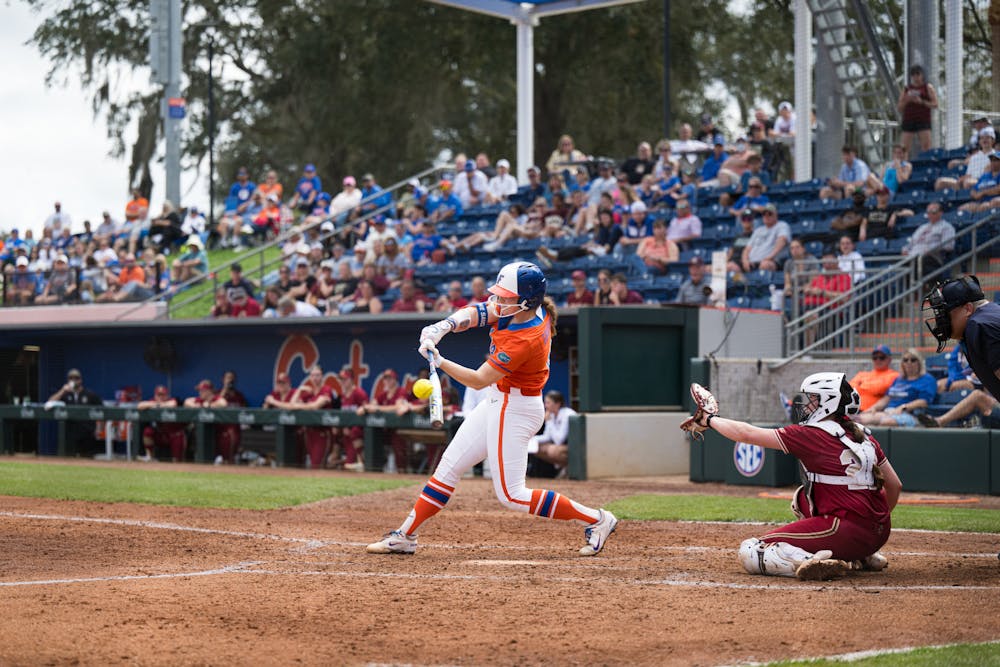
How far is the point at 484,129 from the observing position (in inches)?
1609

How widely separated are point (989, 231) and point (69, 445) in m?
15.3

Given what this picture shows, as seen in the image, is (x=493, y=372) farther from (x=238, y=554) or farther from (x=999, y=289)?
(x=999, y=289)

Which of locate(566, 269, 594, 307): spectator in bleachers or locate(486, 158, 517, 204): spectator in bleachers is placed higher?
locate(486, 158, 517, 204): spectator in bleachers

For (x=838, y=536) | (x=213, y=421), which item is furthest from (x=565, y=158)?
(x=838, y=536)

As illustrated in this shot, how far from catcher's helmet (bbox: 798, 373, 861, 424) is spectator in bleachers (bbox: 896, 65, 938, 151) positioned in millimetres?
13808

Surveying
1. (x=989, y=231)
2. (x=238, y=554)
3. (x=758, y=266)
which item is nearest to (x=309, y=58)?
(x=758, y=266)

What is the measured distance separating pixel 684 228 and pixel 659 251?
2.51 ft

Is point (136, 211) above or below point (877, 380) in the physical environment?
above

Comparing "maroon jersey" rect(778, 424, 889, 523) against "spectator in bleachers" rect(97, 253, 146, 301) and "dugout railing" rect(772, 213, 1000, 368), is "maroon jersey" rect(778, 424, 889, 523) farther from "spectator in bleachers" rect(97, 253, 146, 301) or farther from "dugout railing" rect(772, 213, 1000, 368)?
"spectator in bleachers" rect(97, 253, 146, 301)

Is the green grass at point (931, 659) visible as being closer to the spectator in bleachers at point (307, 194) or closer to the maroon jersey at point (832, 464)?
the maroon jersey at point (832, 464)

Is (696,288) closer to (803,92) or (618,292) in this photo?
(618,292)

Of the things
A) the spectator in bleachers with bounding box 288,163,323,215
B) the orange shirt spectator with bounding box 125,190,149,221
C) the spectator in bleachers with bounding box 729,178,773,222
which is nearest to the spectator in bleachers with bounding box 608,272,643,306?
the spectator in bleachers with bounding box 729,178,773,222

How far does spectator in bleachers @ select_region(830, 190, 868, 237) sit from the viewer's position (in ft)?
60.1

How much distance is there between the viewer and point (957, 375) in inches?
580
